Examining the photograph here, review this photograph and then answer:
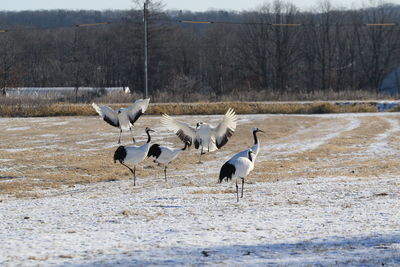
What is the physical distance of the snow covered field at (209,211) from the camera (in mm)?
7648

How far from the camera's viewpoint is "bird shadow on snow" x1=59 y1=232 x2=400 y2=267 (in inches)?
285

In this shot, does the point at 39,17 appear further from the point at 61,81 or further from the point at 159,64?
the point at 159,64

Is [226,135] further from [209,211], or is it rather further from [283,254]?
[283,254]

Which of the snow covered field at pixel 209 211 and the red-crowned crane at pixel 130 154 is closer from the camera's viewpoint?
the snow covered field at pixel 209 211

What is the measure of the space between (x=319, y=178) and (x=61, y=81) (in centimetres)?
8530

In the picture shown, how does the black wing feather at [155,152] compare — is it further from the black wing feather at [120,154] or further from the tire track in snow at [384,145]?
the tire track in snow at [384,145]

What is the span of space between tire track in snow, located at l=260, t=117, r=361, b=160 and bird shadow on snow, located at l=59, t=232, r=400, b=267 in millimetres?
12181

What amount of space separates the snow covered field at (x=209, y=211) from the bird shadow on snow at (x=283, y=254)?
12mm

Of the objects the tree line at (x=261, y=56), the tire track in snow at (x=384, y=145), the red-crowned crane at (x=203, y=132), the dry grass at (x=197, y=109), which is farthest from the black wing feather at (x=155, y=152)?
the tree line at (x=261, y=56)

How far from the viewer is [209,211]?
10867 mm

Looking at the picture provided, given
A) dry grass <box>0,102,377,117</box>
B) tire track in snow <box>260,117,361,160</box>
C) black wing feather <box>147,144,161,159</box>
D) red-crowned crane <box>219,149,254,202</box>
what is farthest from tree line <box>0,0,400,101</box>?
red-crowned crane <box>219,149,254,202</box>

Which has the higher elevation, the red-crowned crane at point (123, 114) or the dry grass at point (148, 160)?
the red-crowned crane at point (123, 114)

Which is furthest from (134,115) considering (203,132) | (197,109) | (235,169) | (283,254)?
(283,254)

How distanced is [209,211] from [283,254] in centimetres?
333
